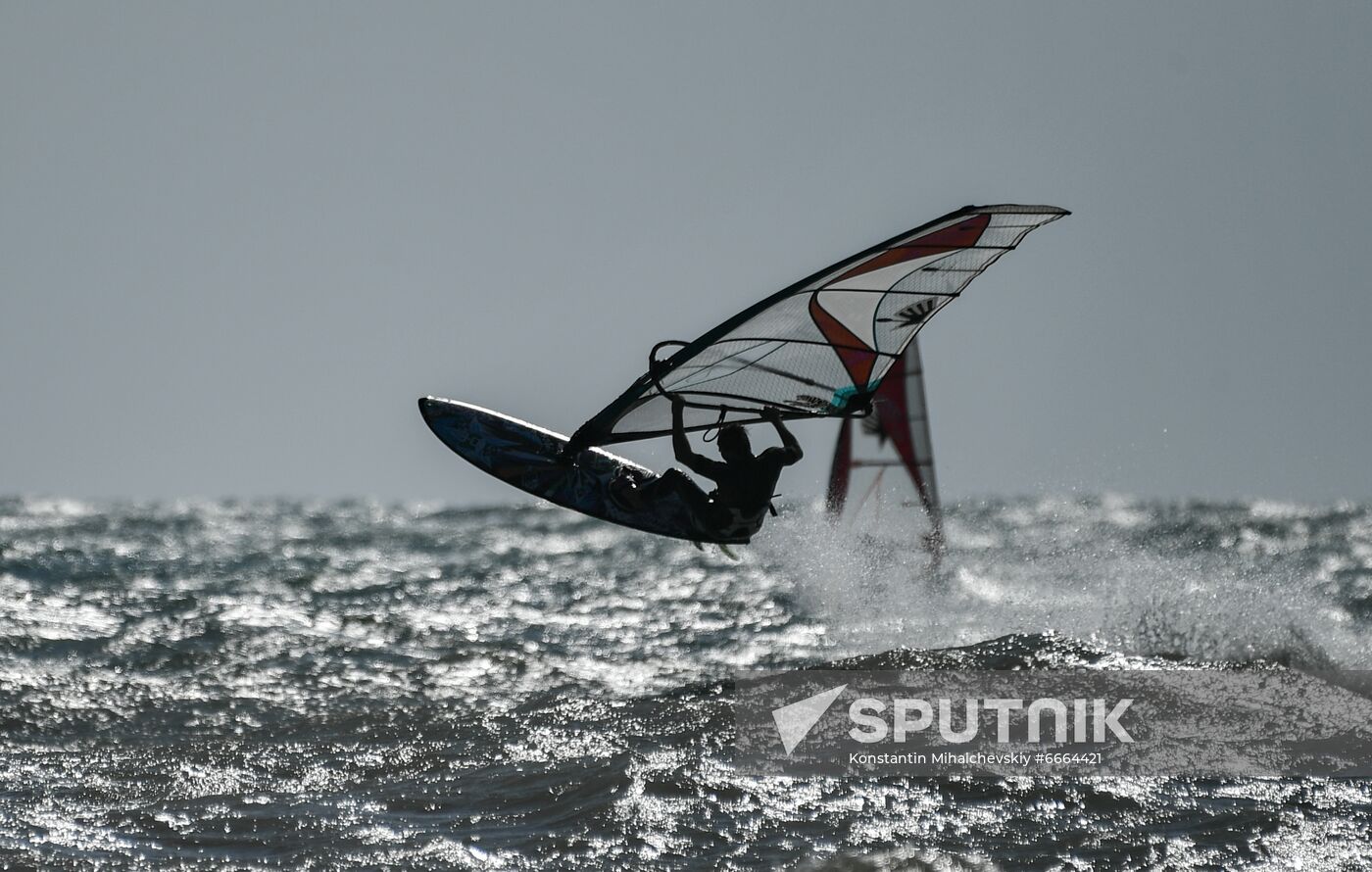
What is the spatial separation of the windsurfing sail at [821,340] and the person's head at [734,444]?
0.17 meters

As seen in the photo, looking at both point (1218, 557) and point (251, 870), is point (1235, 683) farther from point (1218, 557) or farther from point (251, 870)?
point (1218, 557)

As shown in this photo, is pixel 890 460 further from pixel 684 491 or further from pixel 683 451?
Answer: pixel 683 451

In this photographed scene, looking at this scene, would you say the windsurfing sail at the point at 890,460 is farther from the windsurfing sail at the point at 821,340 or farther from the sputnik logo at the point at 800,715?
the windsurfing sail at the point at 821,340

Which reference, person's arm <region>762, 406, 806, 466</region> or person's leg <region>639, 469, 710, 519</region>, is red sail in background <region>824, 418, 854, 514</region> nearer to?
person's leg <region>639, 469, 710, 519</region>

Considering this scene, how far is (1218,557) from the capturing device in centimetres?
2545

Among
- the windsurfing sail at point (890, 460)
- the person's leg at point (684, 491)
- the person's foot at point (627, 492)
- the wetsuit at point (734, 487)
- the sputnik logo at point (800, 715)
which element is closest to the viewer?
the wetsuit at point (734, 487)

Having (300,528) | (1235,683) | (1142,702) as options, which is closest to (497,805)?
(1142,702)

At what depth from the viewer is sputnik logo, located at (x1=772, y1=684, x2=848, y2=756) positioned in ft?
27.7

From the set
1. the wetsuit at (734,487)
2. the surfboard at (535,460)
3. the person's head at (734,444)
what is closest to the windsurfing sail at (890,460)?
the surfboard at (535,460)

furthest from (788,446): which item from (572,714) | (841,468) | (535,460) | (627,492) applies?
(841,468)

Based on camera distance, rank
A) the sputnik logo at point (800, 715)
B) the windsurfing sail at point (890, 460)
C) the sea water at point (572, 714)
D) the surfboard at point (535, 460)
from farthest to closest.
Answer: the windsurfing sail at point (890, 460)
the surfboard at point (535, 460)
the sputnik logo at point (800, 715)
the sea water at point (572, 714)

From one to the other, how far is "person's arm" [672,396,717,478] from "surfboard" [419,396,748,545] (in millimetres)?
927

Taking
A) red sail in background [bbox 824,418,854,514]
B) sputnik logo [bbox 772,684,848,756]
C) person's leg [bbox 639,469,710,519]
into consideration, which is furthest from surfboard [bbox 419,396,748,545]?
red sail in background [bbox 824,418,854,514]

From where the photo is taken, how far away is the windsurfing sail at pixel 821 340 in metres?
7.57
